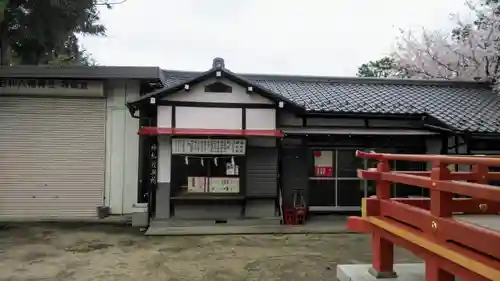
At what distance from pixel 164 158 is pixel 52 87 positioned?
3.77 meters

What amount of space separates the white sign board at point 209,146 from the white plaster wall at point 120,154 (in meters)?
1.98

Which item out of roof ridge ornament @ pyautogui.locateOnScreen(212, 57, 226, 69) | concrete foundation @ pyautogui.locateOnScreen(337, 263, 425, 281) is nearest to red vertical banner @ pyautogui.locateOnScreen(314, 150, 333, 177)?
roof ridge ornament @ pyautogui.locateOnScreen(212, 57, 226, 69)

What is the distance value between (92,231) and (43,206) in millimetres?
2502

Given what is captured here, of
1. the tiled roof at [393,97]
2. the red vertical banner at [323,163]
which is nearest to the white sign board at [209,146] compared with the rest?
the tiled roof at [393,97]

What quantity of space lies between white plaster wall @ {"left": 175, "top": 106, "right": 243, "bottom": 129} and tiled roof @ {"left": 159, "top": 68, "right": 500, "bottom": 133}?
1.68 m

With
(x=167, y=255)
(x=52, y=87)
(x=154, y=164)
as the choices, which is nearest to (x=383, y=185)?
(x=167, y=255)

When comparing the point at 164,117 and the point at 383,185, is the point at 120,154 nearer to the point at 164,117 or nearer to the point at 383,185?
the point at 164,117

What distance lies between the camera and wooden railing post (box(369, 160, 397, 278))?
442 centimetres

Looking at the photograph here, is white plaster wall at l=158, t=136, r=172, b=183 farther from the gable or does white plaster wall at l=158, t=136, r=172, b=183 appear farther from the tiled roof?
the tiled roof

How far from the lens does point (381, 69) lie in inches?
1188

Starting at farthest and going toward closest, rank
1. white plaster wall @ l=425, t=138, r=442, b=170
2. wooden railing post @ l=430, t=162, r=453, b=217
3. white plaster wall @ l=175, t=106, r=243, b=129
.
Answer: white plaster wall @ l=425, t=138, r=442, b=170 < white plaster wall @ l=175, t=106, r=243, b=129 < wooden railing post @ l=430, t=162, r=453, b=217

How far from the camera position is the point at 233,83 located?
1030cm

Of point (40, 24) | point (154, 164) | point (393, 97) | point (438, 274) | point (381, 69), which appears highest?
point (381, 69)

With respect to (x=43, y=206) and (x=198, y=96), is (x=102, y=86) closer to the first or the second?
(x=198, y=96)
